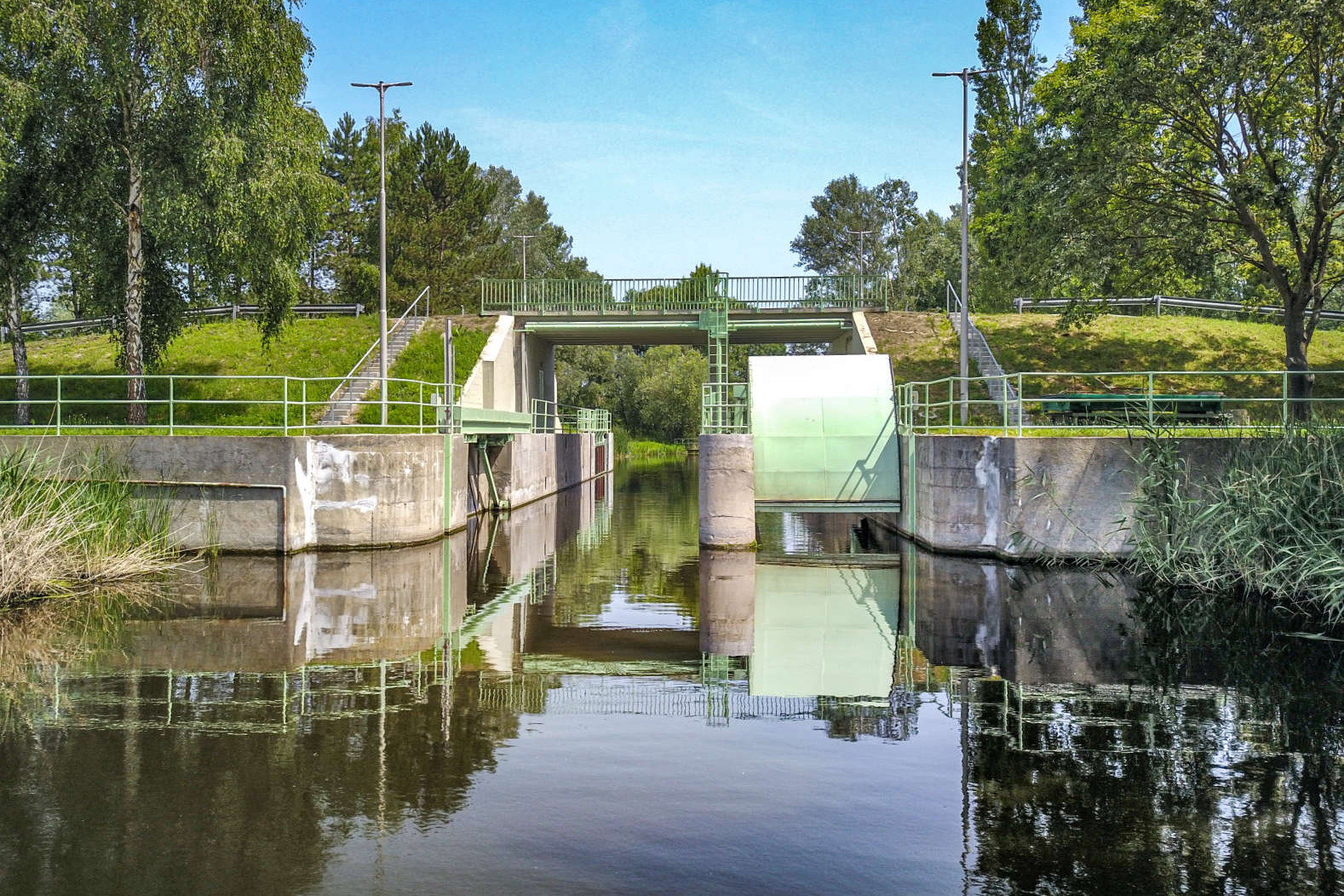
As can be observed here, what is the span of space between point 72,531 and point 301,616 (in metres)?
3.26

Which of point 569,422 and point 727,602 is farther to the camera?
point 569,422

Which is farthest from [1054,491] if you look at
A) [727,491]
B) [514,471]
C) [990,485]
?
[514,471]

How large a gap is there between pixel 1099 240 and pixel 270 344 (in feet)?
87.5

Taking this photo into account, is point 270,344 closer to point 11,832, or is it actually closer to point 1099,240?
point 1099,240

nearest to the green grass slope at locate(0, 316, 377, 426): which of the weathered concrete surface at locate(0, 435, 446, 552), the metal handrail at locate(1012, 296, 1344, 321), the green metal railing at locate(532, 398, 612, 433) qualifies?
the green metal railing at locate(532, 398, 612, 433)

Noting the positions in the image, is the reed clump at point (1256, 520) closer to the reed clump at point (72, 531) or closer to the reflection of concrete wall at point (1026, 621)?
the reflection of concrete wall at point (1026, 621)

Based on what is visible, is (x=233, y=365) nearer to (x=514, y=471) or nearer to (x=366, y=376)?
(x=366, y=376)

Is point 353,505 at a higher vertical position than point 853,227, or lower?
lower

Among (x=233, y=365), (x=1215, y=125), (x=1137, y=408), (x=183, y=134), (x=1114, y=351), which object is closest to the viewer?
(x=1137, y=408)

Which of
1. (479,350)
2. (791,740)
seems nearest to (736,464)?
(791,740)

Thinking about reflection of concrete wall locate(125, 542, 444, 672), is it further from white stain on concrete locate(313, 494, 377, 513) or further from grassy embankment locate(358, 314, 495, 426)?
grassy embankment locate(358, 314, 495, 426)

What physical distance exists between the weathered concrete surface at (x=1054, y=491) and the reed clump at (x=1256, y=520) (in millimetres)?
359

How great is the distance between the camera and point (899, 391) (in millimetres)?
21828

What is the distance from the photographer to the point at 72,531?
13344mm
